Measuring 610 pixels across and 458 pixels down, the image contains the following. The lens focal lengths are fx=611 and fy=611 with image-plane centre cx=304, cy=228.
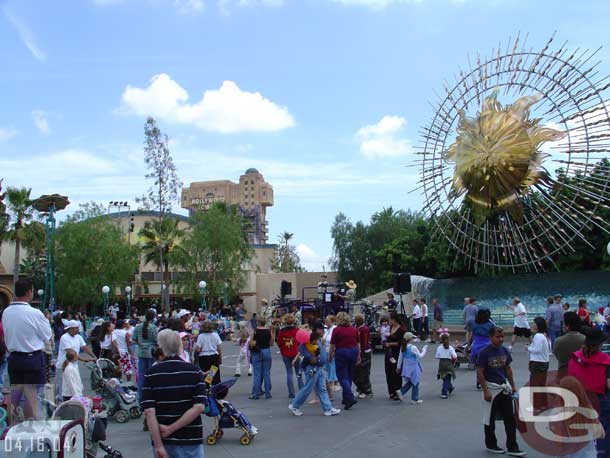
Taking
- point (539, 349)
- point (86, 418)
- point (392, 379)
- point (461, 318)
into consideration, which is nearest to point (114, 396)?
point (86, 418)

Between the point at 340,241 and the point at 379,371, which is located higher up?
the point at 340,241

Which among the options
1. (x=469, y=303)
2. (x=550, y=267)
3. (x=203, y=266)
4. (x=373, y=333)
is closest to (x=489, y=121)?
(x=469, y=303)

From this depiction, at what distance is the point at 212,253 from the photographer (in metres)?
49.9

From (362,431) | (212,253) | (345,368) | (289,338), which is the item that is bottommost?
(362,431)

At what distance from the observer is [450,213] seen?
16.7 m

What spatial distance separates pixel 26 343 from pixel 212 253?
4299cm

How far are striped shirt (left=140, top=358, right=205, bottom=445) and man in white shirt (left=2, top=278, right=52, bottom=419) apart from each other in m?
3.21

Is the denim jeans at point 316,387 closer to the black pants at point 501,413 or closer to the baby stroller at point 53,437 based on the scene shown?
the black pants at point 501,413

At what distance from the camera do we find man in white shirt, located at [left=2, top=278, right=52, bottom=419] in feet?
23.3

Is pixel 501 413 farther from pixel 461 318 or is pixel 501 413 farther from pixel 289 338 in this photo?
pixel 461 318

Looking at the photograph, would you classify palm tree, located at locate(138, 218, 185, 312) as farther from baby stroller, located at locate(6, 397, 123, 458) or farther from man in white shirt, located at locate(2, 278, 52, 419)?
baby stroller, located at locate(6, 397, 123, 458)

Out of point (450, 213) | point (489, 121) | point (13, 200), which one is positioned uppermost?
point (13, 200)

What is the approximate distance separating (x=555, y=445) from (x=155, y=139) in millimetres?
33418

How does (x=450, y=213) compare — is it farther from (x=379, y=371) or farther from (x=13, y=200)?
(x=13, y=200)
